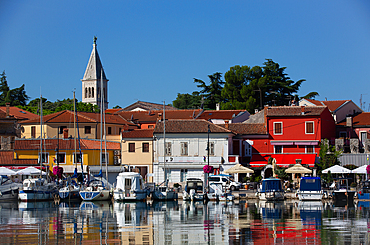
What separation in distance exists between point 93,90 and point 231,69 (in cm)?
6305

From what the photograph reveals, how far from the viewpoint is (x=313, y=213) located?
34.5 metres

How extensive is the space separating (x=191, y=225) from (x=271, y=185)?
18610mm

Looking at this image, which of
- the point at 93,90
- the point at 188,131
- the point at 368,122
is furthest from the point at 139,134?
the point at 93,90

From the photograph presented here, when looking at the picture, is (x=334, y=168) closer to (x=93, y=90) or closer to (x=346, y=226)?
A: (x=346, y=226)

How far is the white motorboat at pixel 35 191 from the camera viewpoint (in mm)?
46688

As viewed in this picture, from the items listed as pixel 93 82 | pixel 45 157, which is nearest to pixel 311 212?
pixel 45 157

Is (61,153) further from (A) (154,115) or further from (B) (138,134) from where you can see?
(A) (154,115)

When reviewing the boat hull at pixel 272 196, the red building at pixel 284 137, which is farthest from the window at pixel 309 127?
the boat hull at pixel 272 196

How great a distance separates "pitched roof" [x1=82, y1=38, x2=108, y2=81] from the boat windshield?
97.4 m

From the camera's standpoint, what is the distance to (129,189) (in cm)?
4572

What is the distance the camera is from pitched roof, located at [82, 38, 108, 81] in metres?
137

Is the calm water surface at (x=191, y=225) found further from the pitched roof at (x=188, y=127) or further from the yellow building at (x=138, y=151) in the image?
the yellow building at (x=138, y=151)

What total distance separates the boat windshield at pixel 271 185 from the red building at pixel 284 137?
11151mm

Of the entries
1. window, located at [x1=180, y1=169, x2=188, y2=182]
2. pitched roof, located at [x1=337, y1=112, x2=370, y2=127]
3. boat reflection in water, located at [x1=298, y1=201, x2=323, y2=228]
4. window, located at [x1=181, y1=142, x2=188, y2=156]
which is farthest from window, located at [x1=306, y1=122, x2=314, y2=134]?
boat reflection in water, located at [x1=298, y1=201, x2=323, y2=228]
